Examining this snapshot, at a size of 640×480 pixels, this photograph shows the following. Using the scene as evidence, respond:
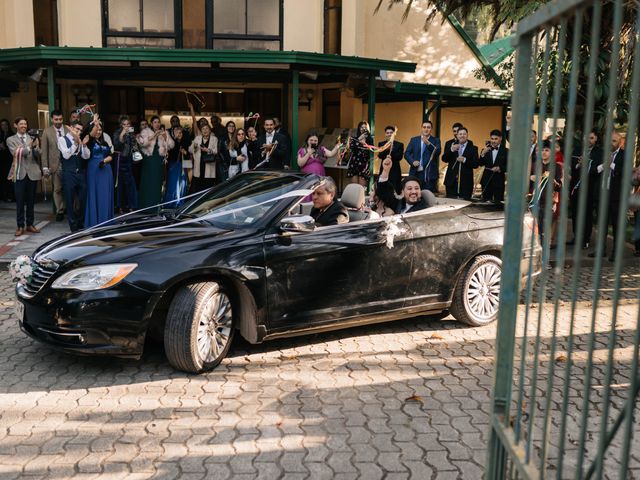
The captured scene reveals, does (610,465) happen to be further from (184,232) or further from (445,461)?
A: (184,232)

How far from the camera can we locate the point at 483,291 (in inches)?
297

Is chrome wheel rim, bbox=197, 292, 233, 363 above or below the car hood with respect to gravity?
below

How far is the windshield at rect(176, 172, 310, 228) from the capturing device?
6672 mm

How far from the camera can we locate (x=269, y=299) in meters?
6.27

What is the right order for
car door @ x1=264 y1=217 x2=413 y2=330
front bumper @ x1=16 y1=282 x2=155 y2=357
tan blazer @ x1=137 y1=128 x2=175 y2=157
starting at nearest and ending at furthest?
front bumper @ x1=16 y1=282 x2=155 y2=357, car door @ x1=264 y1=217 x2=413 y2=330, tan blazer @ x1=137 y1=128 x2=175 y2=157

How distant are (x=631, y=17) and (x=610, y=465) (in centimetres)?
862

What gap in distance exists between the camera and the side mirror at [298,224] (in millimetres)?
6426

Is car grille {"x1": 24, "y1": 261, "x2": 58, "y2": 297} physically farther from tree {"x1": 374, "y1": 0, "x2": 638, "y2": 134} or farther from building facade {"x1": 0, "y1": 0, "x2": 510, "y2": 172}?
building facade {"x1": 0, "y1": 0, "x2": 510, "y2": 172}

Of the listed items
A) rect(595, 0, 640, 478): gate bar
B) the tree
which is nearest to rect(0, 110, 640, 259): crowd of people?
the tree

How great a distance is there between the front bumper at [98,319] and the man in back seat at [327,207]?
1.87 m

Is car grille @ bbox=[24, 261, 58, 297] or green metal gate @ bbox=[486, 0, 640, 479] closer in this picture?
green metal gate @ bbox=[486, 0, 640, 479]

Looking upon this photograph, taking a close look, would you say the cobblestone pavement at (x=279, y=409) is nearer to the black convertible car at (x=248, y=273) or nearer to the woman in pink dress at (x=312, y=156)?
the black convertible car at (x=248, y=273)

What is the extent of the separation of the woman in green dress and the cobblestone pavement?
25.5 feet

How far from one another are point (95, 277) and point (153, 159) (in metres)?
9.26
